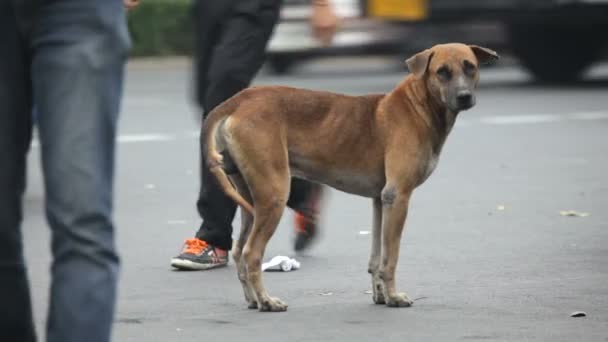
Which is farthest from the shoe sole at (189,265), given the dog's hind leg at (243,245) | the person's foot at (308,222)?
the dog's hind leg at (243,245)

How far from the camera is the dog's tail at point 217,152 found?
219 inches

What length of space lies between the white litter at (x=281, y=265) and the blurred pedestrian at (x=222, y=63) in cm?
19

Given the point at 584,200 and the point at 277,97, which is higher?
the point at 277,97

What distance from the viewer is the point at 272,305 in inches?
225

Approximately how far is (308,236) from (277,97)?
1.31 m

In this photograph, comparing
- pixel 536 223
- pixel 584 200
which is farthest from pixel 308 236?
pixel 584 200

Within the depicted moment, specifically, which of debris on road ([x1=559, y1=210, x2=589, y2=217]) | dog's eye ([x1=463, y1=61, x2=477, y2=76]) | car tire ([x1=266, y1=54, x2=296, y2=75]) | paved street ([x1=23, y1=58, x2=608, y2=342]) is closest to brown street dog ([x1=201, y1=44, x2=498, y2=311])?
dog's eye ([x1=463, y1=61, x2=477, y2=76])

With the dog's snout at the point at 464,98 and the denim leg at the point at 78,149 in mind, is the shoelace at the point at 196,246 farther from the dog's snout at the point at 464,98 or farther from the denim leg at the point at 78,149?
the denim leg at the point at 78,149

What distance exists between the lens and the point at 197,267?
21.9 feet

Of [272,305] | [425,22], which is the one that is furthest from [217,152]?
[425,22]

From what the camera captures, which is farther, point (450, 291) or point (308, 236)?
point (308, 236)

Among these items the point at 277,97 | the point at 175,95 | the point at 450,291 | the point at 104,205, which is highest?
the point at 104,205

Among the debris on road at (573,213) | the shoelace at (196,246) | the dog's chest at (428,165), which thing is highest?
the dog's chest at (428,165)

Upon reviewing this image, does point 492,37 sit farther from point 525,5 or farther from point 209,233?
point 209,233
